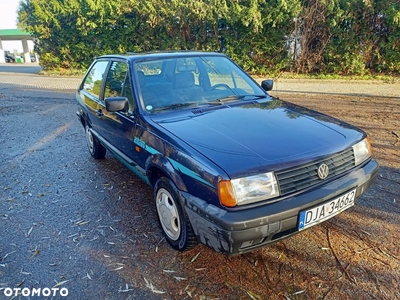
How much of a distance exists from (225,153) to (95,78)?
310 cm

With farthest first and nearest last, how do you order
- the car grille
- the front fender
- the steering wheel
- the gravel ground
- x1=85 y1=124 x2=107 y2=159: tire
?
x1=85 y1=124 x2=107 y2=159: tire
the steering wheel
the front fender
the gravel ground
the car grille

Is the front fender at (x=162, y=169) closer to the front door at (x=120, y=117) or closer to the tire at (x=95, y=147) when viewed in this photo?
the front door at (x=120, y=117)

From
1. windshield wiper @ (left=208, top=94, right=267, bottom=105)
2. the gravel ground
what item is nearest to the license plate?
the gravel ground

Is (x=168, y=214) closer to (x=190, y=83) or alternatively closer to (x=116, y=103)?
(x=116, y=103)

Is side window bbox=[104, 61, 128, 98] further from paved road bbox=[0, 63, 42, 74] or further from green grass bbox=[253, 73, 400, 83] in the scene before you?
paved road bbox=[0, 63, 42, 74]

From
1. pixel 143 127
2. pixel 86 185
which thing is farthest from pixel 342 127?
pixel 86 185

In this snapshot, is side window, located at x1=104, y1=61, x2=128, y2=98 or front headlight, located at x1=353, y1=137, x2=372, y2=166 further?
side window, located at x1=104, y1=61, x2=128, y2=98

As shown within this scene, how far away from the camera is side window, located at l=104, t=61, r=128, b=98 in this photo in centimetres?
356

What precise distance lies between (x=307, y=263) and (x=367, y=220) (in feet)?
3.10

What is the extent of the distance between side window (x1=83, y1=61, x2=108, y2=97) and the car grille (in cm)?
301

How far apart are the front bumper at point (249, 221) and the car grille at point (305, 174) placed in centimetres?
6

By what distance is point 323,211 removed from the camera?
90.0 inches

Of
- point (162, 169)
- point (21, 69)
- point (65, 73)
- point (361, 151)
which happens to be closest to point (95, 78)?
point (162, 169)

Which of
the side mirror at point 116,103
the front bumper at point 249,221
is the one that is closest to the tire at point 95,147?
the side mirror at point 116,103
